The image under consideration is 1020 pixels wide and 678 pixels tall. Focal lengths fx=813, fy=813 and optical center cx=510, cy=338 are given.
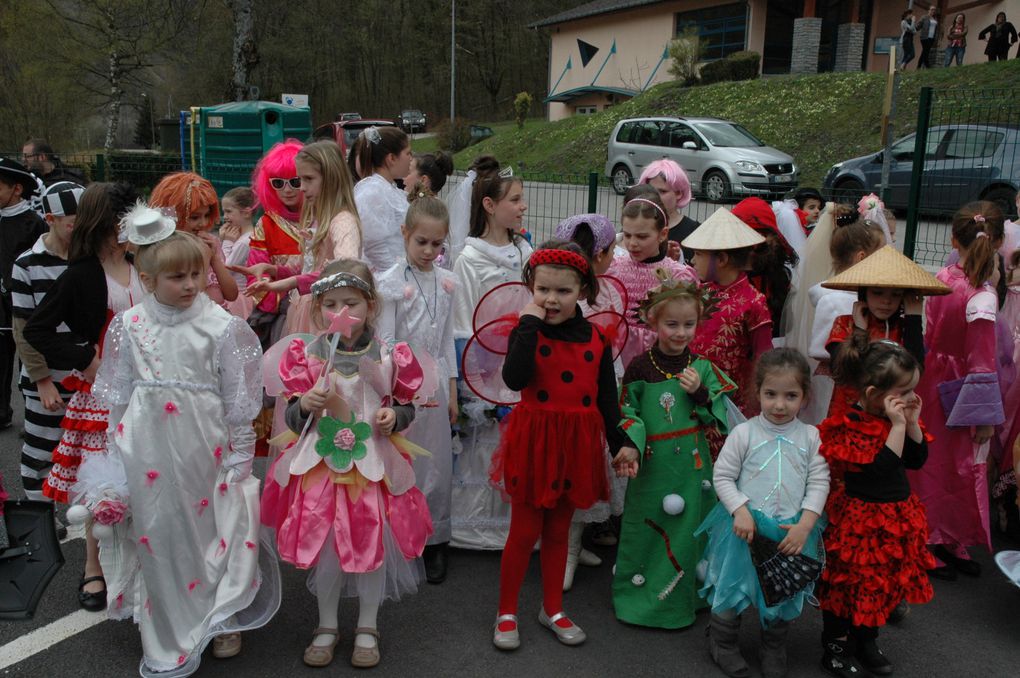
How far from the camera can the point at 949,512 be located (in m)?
4.09

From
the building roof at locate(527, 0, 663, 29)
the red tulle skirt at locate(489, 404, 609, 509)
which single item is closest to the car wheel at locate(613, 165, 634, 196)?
the red tulle skirt at locate(489, 404, 609, 509)

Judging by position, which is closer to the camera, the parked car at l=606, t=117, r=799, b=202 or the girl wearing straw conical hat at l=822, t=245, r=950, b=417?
the girl wearing straw conical hat at l=822, t=245, r=950, b=417

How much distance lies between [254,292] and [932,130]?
6961 millimetres

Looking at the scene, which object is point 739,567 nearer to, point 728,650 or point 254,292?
point 728,650

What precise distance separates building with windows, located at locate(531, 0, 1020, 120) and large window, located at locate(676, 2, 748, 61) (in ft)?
0.13

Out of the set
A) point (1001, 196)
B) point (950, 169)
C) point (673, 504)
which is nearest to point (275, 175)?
point (673, 504)

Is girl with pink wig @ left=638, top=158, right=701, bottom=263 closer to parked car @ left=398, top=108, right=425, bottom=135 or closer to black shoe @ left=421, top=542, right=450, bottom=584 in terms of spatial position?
black shoe @ left=421, top=542, right=450, bottom=584

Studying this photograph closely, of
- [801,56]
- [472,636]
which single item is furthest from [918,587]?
[801,56]

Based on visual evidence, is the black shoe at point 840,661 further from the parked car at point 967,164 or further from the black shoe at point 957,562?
the parked car at point 967,164

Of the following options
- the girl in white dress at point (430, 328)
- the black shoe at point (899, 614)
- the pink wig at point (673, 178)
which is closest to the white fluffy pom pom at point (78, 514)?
the girl in white dress at point (430, 328)

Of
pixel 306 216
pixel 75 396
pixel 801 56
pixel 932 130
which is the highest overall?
pixel 801 56

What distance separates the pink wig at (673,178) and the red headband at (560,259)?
6.49 feet

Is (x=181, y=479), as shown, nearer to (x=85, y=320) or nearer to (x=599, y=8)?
(x=85, y=320)

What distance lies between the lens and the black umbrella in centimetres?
266
